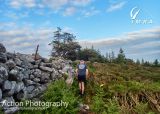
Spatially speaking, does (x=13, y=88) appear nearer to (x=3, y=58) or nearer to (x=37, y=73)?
(x=3, y=58)

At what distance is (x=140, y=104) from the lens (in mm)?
16641

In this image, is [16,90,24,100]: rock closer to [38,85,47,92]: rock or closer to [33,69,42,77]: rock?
[38,85,47,92]: rock

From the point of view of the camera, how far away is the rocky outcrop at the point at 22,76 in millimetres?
14117

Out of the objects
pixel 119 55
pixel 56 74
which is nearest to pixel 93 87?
pixel 56 74

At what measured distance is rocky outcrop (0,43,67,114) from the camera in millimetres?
14117

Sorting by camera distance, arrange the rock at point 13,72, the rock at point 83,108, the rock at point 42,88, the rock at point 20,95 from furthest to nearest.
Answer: the rock at point 42,88, the rock at point 83,108, the rock at point 20,95, the rock at point 13,72

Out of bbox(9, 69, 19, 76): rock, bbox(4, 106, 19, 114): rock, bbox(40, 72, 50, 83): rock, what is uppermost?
bbox(9, 69, 19, 76): rock

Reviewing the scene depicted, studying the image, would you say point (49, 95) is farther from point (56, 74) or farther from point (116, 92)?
point (116, 92)

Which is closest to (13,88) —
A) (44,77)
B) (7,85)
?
(7,85)

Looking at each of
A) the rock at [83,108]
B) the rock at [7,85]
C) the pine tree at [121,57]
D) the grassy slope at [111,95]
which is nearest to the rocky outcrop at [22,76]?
the rock at [7,85]

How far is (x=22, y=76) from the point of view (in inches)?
620

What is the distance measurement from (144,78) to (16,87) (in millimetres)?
9259

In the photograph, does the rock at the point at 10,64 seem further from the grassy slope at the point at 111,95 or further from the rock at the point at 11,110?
the rock at the point at 11,110

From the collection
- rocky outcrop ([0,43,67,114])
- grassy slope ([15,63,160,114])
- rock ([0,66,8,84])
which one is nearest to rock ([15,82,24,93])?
rocky outcrop ([0,43,67,114])
